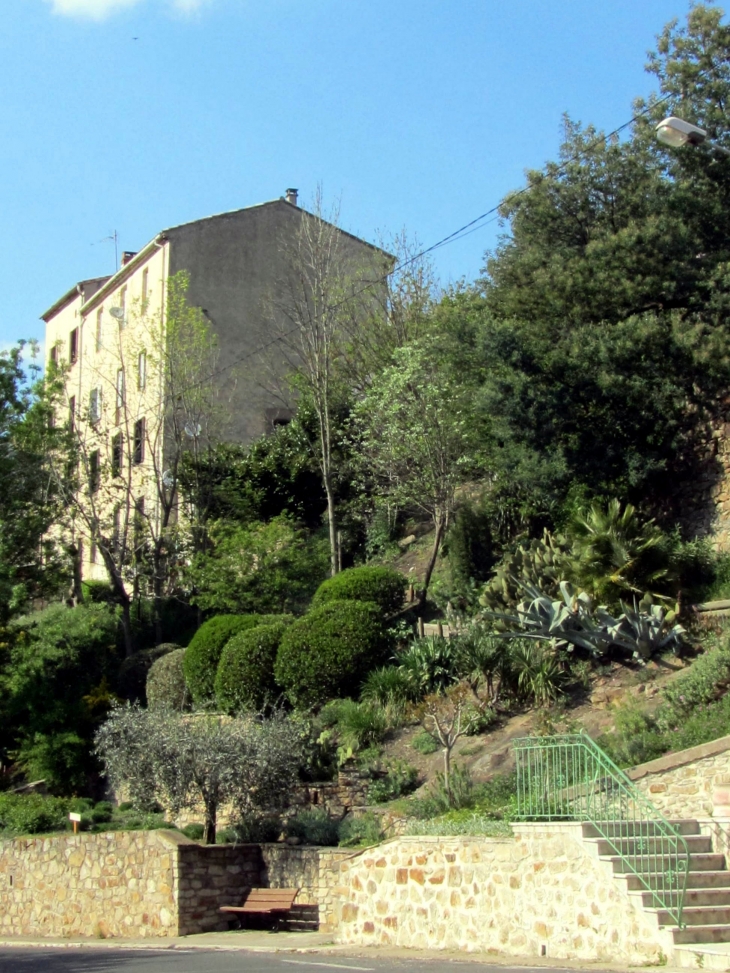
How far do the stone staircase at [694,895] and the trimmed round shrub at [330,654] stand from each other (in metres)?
9.40

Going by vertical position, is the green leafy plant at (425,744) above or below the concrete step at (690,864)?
above

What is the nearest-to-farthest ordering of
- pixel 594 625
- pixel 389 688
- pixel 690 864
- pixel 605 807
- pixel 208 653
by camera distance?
pixel 690 864 < pixel 605 807 < pixel 594 625 < pixel 389 688 < pixel 208 653

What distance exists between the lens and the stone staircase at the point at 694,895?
1038 cm

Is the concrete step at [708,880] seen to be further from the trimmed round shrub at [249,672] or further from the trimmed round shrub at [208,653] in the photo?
the trimmed round shrub at [208,653]

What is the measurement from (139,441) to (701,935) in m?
26.7

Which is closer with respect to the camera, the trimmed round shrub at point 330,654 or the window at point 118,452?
the trimmed round shrub at point 330,654

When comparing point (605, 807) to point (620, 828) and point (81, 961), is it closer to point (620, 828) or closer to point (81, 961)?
point (620, 828)

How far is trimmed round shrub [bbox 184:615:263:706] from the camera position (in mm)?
23172

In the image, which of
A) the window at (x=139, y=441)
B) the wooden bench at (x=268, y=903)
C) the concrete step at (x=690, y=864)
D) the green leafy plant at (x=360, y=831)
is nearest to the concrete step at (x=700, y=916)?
the concrete step at (x=690, y=864)

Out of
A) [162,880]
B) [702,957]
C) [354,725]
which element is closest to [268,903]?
[162,880]

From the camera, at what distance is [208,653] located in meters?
23.3

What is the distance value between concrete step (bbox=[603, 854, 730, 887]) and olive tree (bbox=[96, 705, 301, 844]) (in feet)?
25.5

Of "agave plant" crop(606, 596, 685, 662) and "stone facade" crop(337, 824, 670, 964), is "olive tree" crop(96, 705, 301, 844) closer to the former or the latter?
"stone facade" crop(337, 824, 670, 964)

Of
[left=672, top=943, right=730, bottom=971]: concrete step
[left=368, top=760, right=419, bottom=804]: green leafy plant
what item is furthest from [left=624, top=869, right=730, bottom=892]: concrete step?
[left=368, top=760, right=419, bottom=804]: green leafy plant
